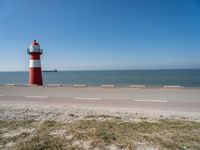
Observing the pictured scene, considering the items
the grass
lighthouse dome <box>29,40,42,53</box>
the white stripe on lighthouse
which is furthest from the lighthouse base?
the grass

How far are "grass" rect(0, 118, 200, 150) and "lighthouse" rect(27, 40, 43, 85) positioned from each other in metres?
13.9

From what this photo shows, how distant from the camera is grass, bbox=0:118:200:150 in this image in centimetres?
411

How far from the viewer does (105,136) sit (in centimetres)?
460

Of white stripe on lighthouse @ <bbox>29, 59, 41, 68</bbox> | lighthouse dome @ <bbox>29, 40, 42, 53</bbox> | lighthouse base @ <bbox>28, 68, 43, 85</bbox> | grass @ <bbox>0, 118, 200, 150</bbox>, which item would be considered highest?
lighthouse dome @ <bbox>29, 40, 42, 53</bbox>

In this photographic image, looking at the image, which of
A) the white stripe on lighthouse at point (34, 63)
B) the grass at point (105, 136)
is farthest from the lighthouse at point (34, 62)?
the grass at point (105, 136)

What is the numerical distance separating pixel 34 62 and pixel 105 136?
1628cm

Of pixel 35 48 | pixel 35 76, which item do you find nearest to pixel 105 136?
pixel 35 76

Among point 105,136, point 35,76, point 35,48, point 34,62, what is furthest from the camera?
point 35,76

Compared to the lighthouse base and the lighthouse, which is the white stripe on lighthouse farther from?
the lighthouse base

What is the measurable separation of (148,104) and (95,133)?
5760mm

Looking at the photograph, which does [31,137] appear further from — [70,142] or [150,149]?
[150,149]

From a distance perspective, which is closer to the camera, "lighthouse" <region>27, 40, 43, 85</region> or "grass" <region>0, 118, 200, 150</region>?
"grass" <region>0, 118, 200, 150</region>

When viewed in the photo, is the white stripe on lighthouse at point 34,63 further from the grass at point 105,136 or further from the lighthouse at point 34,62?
the grass at point 105,136

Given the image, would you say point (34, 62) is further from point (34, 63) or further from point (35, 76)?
point (35, 76)
